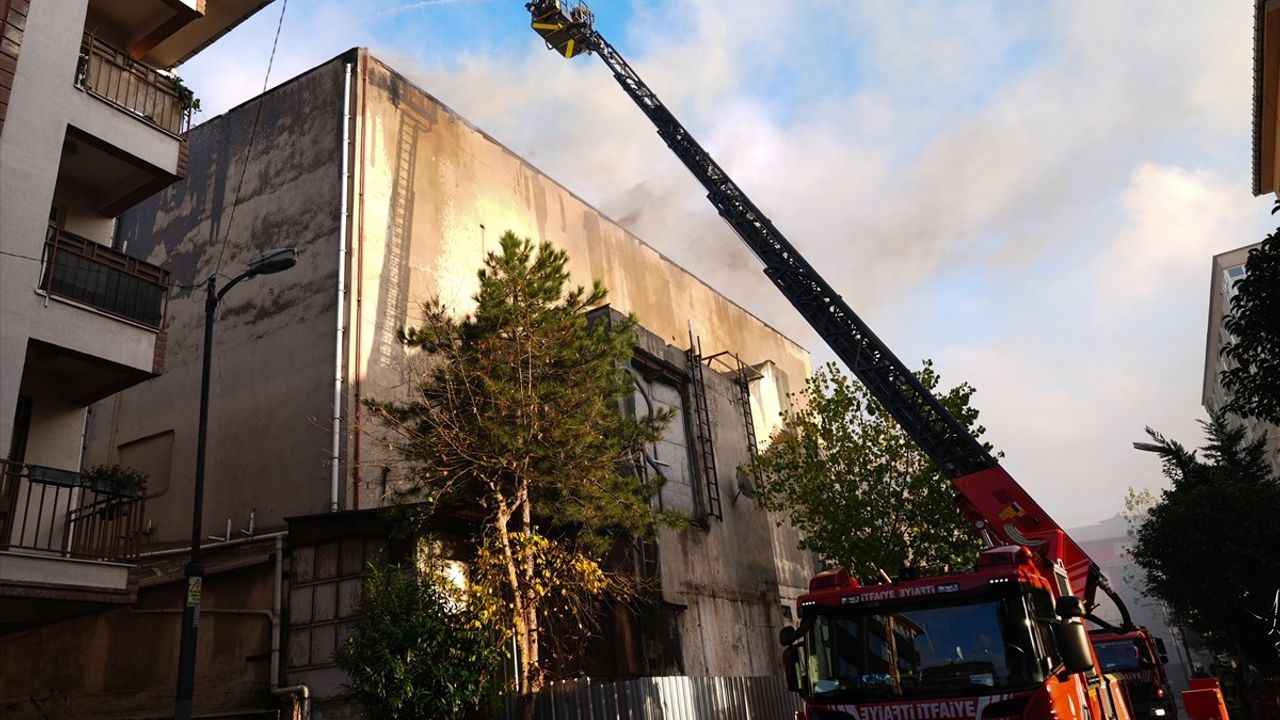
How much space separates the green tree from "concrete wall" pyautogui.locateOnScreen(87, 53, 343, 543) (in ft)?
49.8

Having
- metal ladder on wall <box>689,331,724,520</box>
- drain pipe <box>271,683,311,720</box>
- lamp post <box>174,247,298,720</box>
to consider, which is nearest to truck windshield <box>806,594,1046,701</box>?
lamp post <box>174,247,298,720</box>

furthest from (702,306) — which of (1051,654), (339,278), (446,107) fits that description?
(1051,654)

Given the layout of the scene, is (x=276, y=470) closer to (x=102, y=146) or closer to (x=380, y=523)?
(x=380, y=523)

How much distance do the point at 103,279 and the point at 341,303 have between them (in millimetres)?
7788

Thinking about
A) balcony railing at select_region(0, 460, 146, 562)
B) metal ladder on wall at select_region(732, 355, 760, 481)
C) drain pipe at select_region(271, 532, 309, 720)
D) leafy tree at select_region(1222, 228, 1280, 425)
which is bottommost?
drain pipe at select_region(271, 532, 309, 720)

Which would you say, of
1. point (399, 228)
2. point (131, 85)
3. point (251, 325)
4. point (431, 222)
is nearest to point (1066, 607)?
point (131, 85)

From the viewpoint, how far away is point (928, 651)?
8.51 meters

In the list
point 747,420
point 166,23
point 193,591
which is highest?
point 166,23

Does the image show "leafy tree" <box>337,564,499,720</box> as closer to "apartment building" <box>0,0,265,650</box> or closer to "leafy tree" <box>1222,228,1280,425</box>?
"apartment building" <box>0,0,265,650</box>

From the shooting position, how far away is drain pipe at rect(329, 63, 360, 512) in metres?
19.8

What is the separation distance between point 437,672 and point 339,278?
37.7 feet

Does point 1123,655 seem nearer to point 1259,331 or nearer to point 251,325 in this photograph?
point 1259,331

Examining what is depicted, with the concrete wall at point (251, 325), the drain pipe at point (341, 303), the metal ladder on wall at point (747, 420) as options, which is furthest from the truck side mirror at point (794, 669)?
the metal ladder on wall at point (747, 420)

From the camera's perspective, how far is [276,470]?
68.4ft
